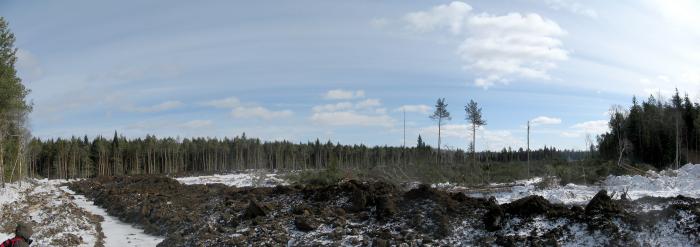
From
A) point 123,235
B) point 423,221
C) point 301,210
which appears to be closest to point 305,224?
point 301,210

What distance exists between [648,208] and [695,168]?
1954 centimetres

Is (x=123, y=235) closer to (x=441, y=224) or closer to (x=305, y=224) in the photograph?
(x=305, y=224)

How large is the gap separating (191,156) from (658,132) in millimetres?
86942

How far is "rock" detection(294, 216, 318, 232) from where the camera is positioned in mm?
13060

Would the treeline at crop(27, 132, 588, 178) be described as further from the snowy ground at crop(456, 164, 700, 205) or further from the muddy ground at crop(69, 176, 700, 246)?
the muddy ground at crop(69, 176, 700, 246)

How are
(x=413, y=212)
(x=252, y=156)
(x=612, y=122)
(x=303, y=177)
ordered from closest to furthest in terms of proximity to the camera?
(x=413, y=212), (x=303, y=177), (x=612, y=122), (x=252, y=156)

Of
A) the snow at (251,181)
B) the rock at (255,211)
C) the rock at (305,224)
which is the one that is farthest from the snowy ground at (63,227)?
the snow at (251,181)

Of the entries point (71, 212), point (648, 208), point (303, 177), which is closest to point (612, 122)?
point (303, 177)

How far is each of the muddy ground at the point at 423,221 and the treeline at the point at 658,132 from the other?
48.9m

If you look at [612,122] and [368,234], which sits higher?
[612,122]

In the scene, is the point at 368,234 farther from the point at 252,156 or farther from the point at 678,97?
the point at 252,156

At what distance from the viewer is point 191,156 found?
103 metres

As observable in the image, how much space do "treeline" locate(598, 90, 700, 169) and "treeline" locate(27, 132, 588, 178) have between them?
11883 mm

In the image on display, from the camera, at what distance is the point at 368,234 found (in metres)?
12.0
